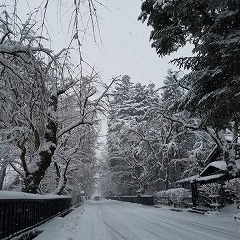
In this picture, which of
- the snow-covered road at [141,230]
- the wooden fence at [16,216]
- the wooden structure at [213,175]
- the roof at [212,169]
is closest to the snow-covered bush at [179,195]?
the wooden structure at [213,175]

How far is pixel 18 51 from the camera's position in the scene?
5582 mm

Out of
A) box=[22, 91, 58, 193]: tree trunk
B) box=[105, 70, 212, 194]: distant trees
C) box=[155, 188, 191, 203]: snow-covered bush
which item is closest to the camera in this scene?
box=[22, 91, 58, 193]: tree trunk

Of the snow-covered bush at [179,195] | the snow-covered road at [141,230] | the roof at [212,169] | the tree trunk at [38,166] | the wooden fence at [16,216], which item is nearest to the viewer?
the wooden fence at [16,216]

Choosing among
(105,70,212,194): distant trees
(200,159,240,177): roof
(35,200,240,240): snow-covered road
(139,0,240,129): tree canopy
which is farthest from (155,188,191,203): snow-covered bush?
(139,0,240,129): tree canopy

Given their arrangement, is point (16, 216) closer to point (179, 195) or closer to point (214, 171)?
point (214, 171)

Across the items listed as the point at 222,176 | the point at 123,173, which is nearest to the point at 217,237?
the point at 222,176

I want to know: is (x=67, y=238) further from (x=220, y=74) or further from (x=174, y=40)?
(x=174, y=40)

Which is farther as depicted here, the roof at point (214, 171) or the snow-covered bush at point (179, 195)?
the snow-covered bush at point (179, 195)


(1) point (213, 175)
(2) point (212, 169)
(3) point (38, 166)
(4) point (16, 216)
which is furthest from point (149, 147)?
(4) point (16, 216)

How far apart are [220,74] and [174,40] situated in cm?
374

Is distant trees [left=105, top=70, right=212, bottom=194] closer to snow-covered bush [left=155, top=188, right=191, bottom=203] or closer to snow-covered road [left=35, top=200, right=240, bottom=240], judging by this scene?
snow-covered bush [left=155, top=188, right=191, bottom=203]

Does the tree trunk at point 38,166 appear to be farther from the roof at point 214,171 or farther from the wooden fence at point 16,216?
the roof at point 214,171

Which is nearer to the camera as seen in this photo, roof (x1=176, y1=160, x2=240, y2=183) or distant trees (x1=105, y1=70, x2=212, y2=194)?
roof (x1=176, y1=160, x2=240, y2=183)

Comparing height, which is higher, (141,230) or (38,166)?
(38,166)
